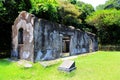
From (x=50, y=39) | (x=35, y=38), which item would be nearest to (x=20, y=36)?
(x=50, y=39)

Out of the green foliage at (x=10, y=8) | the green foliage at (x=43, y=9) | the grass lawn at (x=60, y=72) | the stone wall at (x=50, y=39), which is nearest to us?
the grass lawn at (x=60, y=72)

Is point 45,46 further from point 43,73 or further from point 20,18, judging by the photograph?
point 43,73

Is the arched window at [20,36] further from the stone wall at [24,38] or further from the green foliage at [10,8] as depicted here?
the green foliage at [10,8]

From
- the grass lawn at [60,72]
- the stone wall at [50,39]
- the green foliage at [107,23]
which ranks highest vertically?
the green foliage at [107,23]

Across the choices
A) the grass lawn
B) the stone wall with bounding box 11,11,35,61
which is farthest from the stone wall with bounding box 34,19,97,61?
the grass lawn

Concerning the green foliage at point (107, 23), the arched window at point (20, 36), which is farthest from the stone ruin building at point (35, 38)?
the green foliage at point (107, 23)

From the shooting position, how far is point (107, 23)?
111 ft

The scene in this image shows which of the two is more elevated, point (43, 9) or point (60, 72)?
point (43, 9)

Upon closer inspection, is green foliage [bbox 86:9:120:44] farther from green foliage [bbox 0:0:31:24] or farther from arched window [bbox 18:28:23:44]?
arched window [bbox 18:28:23:44]

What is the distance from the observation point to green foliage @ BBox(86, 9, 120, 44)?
110 feet

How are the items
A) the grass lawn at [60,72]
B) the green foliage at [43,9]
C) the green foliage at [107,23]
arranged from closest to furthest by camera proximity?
the grass lawn at [60,72], the green foliage at [43,9], the green foliage at [107,23]

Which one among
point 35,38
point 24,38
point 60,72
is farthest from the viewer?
point 24,38

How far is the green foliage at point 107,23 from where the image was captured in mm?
33625

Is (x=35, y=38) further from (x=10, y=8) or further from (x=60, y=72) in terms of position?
(x=10, y=8)
